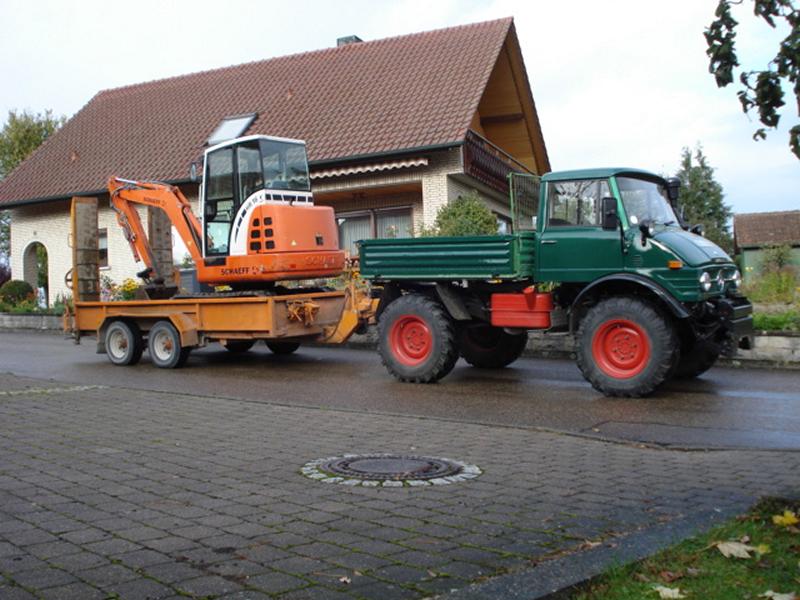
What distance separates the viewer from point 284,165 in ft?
48.1

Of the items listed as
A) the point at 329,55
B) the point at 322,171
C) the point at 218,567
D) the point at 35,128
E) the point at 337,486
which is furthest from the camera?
the point at 35,128

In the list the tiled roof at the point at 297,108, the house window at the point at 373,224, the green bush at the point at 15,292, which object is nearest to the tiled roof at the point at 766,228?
the tiled roof at the point at 297,108

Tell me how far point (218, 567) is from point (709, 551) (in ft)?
7.71

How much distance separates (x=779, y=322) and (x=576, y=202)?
453 centimetres

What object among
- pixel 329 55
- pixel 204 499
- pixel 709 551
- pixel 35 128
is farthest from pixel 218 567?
pixel 35 128

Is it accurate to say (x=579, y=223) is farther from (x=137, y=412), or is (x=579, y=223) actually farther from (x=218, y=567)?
(x=218, y=567)

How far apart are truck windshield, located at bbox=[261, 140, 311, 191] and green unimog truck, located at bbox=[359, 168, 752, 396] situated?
2.54 metres

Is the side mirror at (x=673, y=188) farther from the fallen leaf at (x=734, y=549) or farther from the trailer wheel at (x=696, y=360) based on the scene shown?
the fallen leaf at (x=734, y=549)

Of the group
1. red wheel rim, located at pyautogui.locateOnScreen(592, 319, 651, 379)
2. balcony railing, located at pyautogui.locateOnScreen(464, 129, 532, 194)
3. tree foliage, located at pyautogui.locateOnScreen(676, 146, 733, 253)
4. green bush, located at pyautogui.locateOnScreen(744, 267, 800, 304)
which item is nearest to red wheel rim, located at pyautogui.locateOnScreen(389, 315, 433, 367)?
red wheel rim, located at pyautogui.locateOnScreen(592, 319, 651, 379)

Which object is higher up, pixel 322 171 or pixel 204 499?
pixel 322 171

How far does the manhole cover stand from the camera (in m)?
6.10

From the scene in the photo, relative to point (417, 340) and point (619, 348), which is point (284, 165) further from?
point (619, 348)

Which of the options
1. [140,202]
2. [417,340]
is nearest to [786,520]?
[417,340]

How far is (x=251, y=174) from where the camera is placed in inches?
566
